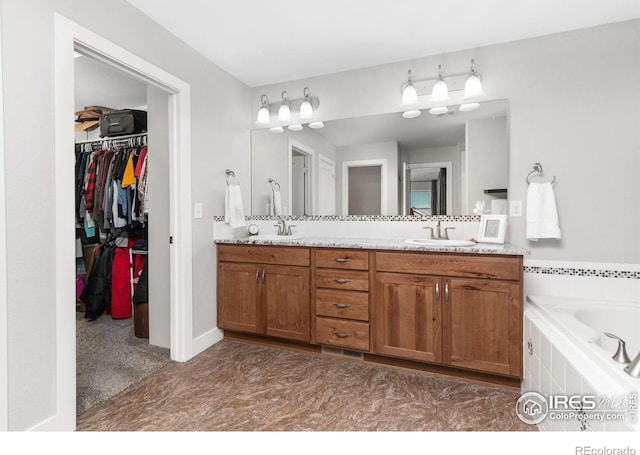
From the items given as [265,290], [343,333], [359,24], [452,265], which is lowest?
[343,333]

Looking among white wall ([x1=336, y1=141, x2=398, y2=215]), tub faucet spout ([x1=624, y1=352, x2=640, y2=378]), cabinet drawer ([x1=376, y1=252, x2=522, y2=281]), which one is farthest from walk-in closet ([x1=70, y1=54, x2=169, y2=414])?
tub faucet spout ([x1=624, y1=352, x2=640, y2=378])

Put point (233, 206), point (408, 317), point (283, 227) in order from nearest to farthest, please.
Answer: point (408, 317) → point (233, 206) → point (283, 227)

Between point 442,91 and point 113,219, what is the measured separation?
311 centimetres

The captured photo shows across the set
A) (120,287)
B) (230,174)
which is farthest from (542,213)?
(120,287)

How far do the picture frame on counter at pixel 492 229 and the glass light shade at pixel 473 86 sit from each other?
901 millimetres

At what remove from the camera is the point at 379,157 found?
278cm

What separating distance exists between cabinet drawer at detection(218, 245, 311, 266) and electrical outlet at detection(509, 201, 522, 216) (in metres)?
1.51

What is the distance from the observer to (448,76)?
2.50m

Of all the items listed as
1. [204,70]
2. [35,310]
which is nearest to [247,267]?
[35,310]

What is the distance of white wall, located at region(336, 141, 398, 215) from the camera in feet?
8.87

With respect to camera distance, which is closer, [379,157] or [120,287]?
[379,157]

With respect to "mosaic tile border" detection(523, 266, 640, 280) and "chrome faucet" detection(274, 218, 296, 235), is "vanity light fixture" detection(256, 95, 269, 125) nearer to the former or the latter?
"chrome faucet" detection(274, 218, 296, 235)

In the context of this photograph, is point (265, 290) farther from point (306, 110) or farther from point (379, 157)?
point (306, 110)
